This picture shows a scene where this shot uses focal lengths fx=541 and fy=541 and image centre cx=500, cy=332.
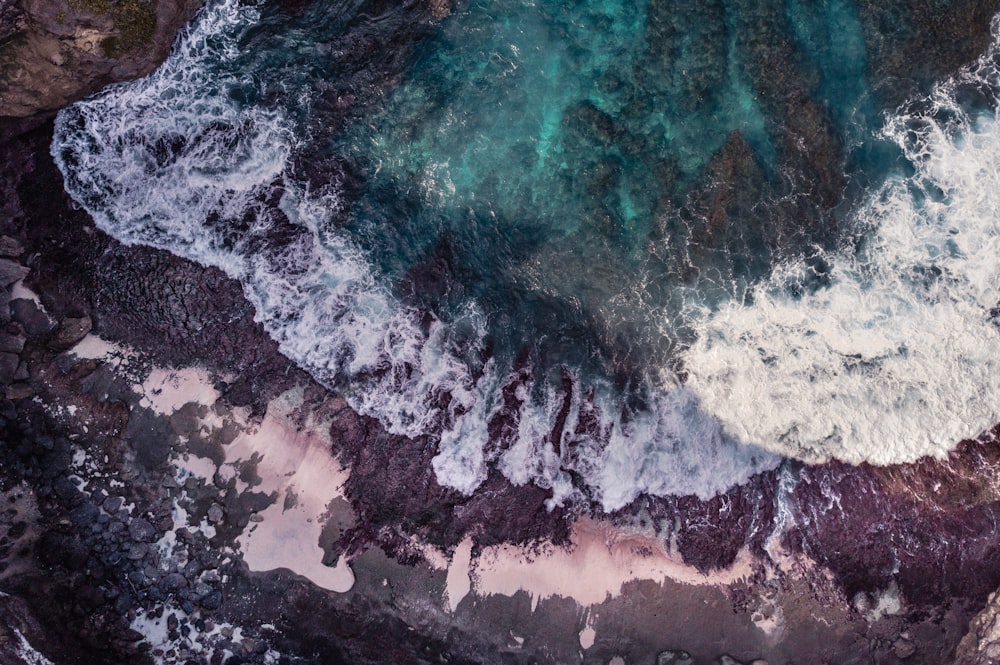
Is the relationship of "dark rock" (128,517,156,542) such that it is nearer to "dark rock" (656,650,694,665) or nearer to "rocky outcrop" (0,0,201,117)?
"rocky outcrop" (0,0,201,117)

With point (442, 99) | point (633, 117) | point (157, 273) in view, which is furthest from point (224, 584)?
point (633, 117)

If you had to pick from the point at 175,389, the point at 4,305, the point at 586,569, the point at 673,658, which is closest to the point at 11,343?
the point at 4,305

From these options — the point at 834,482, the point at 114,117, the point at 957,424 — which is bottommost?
the point at 834,482

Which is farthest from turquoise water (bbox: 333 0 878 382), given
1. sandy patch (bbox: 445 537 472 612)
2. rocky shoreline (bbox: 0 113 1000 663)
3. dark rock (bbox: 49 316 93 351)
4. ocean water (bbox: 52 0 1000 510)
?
dark rock (bbox: 49 316 93 351)

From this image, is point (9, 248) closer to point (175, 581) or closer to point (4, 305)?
point (4, 305)

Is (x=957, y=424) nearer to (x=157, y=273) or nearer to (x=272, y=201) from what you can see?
(x=272, y=201)

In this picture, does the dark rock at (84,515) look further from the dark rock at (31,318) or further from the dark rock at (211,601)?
the dark rock at (31,318)
